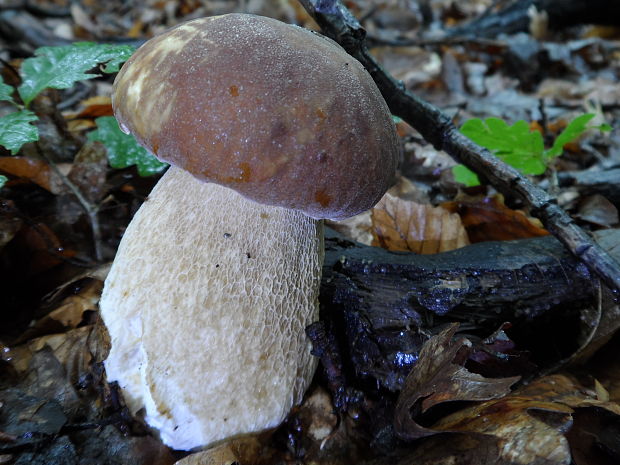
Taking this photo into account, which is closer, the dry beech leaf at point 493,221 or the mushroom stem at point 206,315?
the mushroom stem at point 206,315

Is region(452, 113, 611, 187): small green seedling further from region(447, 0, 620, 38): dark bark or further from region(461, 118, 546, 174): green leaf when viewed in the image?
region(447, 0, 620, 38): dark bark

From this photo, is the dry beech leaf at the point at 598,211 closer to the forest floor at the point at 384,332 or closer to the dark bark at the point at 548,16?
the forest floor at the point at 384,332

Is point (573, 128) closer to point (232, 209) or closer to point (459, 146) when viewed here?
point (459, 146)

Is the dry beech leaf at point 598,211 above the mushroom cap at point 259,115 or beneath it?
beneath

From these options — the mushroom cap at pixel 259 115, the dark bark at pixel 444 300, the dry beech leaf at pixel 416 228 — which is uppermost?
the mushroom cap at pixel 259 115

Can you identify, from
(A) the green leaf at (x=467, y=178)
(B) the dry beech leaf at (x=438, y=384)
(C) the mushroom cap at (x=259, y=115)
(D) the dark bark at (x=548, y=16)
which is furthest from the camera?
(D) the dark bark at (x=548, y=16)

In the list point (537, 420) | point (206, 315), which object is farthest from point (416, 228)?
point (206, 315)

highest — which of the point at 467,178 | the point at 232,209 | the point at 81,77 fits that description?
the point at 81,77

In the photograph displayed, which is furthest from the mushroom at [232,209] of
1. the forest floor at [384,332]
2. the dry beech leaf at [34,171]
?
the dry beech leaf at [34,171]
